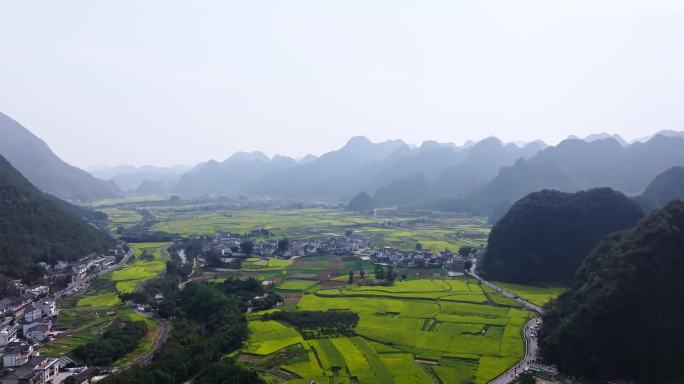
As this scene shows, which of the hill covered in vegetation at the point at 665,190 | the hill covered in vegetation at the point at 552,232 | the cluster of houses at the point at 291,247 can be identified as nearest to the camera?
the hill covered in vegetation at the point at 552,232

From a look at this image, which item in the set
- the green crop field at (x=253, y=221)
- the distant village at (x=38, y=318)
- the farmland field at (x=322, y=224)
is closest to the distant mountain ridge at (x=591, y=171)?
the farmland field at (x=322, y=224)

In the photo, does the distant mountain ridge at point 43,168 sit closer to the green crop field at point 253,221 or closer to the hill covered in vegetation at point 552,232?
the green crop field at point 253,221

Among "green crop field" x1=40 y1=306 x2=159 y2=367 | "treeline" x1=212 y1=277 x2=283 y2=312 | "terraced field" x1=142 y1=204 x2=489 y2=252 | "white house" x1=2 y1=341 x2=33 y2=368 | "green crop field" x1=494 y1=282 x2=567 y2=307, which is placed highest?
"terraced field" x1=142 y1=204 x2=489 y2=252

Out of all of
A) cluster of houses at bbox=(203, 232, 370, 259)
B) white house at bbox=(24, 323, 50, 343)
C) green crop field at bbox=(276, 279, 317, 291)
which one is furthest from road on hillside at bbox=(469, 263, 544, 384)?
white house at bbox=(24, 323, 50, 343)

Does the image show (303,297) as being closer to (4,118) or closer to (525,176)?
(525,176)

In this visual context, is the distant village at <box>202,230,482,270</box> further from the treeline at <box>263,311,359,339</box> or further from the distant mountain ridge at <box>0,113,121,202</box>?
the distant mountain ridge at <box>0,113,121,202</box>

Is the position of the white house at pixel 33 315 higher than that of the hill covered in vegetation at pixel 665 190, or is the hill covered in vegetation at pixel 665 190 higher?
the hill covered in vegetation at pixel 665 190

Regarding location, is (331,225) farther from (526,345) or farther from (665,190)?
(526,345)

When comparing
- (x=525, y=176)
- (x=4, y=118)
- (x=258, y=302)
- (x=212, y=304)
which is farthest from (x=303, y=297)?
(x=4, y=118)
